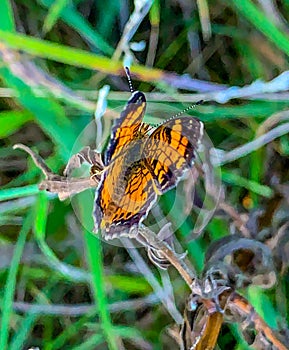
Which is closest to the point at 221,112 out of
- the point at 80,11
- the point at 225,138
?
the point at 225,138

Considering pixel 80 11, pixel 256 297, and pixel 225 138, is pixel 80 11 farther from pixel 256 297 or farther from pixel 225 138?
pixel 256 297

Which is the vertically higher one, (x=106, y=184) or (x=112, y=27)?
(x=112, y=27)

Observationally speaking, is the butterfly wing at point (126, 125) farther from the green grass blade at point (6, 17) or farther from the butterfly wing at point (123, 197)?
the green grass blade at point (6, 17)

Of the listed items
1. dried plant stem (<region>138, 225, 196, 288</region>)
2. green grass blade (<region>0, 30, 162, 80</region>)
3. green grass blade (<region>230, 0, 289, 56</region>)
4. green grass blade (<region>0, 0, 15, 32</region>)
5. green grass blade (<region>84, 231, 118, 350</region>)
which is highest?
green grass blade (<region>0, 0, 15, 32</region>)

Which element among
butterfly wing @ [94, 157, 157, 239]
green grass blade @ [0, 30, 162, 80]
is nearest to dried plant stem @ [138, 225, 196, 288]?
butterfly wing @ [94, 157, 157, 239]

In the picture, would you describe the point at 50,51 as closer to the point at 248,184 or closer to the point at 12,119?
the point at 12,119

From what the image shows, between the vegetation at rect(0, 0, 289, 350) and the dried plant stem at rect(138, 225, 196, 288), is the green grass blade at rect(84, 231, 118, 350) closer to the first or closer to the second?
the vegetation at rect(0, 0, 289, 350)
